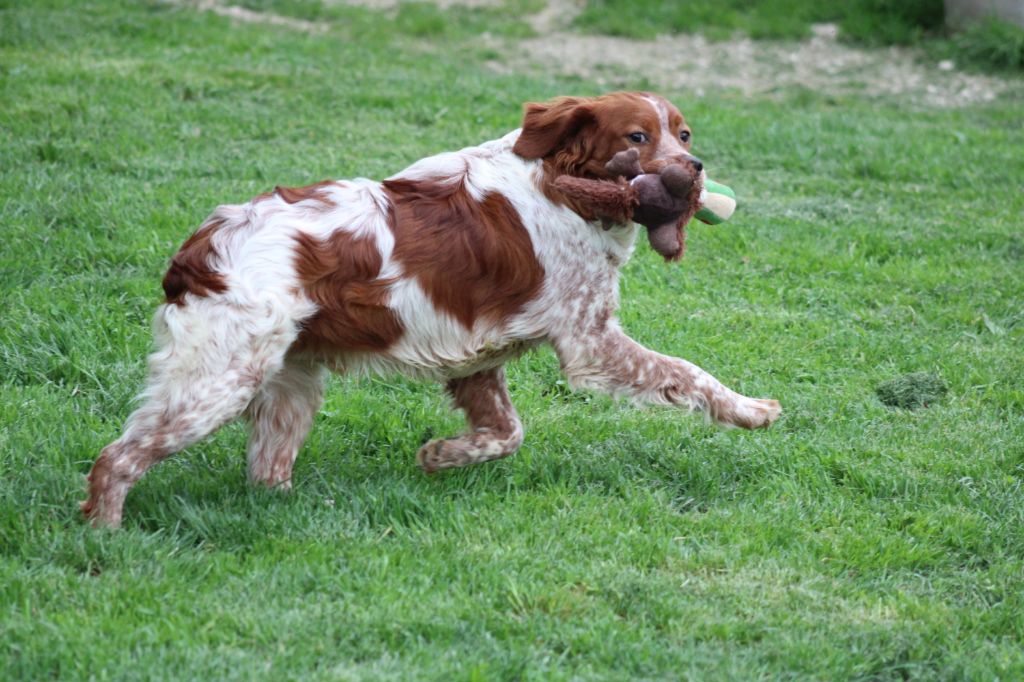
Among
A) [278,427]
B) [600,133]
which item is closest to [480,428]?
[278,427]

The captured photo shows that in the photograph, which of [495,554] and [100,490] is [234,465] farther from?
[495,554]

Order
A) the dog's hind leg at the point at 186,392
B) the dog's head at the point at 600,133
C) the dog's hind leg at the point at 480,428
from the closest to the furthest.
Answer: the dog's hind leg at the point at 186,392
the dog's head at the point at 600,133
the dog's hind leg at the point at 480,428

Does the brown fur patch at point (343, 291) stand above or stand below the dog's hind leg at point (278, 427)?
above

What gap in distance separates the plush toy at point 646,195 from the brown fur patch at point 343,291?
0.82m

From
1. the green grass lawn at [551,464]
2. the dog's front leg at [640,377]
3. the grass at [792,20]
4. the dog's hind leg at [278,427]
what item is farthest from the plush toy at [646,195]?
the grass at [792,20]

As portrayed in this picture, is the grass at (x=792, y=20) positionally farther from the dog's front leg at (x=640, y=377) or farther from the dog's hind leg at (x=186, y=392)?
the dog's hind leg at (x=186, y=392)

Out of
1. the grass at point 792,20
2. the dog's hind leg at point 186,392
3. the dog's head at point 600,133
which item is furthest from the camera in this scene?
the grass at point 792,20

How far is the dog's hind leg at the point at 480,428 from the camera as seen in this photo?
518 cm

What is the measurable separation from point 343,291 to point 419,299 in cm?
30

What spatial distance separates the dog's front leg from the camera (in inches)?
201

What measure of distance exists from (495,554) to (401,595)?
0.45 meters

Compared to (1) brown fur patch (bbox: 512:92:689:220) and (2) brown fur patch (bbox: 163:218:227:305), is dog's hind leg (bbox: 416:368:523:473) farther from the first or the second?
(2) brown fur patch (bbox: 163:218:227:305)

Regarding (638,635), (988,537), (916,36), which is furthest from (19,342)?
(916,36)

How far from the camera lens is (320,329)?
469 centimetres
